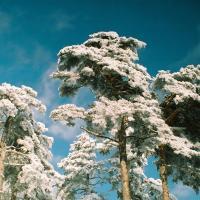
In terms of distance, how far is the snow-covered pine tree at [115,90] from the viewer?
702 inches

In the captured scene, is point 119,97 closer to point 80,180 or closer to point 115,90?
point 115,90

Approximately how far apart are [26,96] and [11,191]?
613 cm

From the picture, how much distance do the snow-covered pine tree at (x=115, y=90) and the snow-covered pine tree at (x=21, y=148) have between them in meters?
3.57

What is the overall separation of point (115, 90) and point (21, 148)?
7.49 metres

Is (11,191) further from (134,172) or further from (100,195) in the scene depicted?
(134,172)

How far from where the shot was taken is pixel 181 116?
71.7 feet

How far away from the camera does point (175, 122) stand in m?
22.4

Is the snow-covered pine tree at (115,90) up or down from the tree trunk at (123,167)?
up

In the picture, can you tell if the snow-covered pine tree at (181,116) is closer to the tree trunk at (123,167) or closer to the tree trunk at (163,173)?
the tree trunk at (163,173)

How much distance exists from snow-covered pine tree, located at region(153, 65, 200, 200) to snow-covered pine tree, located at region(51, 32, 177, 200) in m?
1.64

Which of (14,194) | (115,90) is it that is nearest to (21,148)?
(14,194)

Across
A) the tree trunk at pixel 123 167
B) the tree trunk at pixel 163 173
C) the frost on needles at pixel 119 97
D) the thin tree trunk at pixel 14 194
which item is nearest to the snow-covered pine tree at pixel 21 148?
the thin tree trunk at pixel 14 194

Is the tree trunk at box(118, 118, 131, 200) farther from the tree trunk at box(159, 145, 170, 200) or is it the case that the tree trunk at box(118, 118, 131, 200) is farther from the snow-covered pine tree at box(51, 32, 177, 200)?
the tree trunk at box(159, 145, 170, 200)

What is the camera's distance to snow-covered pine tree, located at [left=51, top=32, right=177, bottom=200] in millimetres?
17828
